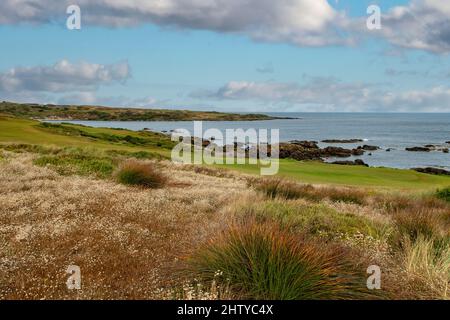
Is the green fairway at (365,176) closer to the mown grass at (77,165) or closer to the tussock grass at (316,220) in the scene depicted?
the mown grass at (77,165)

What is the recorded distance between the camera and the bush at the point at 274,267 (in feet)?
19.6

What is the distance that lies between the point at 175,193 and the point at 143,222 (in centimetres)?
478

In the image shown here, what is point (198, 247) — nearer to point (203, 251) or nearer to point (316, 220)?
point (203, 251)

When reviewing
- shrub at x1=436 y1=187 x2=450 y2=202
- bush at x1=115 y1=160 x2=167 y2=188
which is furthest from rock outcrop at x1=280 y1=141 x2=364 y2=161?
bush at x1=115 y1=160 x2=167 y2=188

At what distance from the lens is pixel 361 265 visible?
6.88 meters

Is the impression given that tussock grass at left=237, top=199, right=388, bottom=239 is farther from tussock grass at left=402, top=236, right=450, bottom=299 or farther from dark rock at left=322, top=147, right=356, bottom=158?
dark rock at left=322, top=147, right=356, bottom=158

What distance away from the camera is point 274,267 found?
239 inches

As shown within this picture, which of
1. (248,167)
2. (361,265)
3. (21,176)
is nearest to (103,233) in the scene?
(361,265)

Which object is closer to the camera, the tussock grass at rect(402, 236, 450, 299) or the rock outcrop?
the tussock grass at rect(402, 236, 450, 299)

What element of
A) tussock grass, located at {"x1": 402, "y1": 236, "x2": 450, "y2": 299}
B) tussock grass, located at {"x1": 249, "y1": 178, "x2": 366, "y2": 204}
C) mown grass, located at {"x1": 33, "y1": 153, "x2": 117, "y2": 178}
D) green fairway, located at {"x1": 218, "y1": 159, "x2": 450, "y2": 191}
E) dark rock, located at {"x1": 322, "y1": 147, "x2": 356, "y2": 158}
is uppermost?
mown grass, located at {"x1": 33, "y1": 153, "x2": 117, "y2": 178}

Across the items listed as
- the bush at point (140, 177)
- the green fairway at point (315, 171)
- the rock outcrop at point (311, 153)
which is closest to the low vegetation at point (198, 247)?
the bush at point (140, 177)

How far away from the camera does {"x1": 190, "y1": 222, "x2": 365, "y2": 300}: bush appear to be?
5.96m

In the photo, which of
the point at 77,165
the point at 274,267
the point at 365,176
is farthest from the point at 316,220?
the point at 365,176

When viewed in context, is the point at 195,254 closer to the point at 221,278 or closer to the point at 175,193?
the point at 221,278
